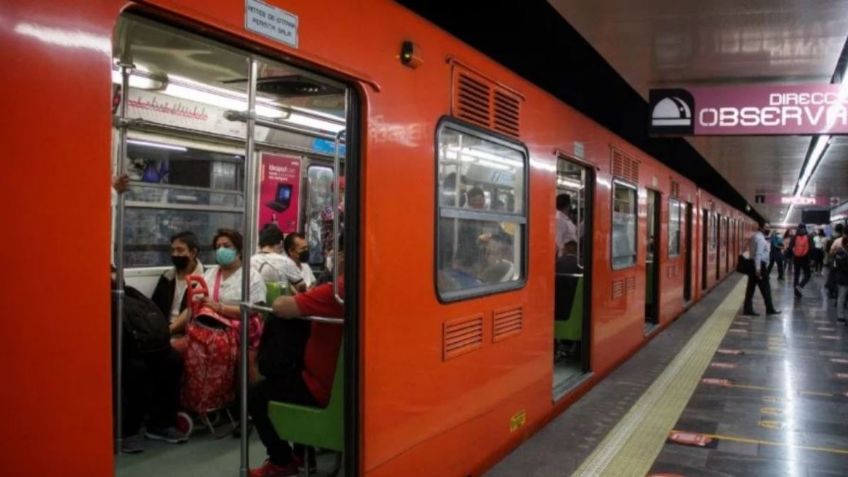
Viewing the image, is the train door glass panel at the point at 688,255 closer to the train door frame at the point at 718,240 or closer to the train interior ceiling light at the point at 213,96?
the train door frame at the point at 718,240

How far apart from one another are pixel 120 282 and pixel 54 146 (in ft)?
6.75

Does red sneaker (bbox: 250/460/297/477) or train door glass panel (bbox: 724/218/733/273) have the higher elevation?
train door glass panel (bbox: 724/218/733/273)

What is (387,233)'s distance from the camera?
9.53 ft

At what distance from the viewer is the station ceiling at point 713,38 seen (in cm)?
502

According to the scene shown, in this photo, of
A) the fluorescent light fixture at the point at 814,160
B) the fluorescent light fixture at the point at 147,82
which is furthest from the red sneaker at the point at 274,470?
the fluorescent light fixture at the point at 814,160

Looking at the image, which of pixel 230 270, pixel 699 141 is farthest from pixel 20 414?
pixel 699 141

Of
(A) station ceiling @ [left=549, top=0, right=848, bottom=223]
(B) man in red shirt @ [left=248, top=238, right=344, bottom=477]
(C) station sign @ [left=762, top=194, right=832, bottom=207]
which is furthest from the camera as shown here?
(C) station sign @ [left=762, top=194, right=832, bottom=207]

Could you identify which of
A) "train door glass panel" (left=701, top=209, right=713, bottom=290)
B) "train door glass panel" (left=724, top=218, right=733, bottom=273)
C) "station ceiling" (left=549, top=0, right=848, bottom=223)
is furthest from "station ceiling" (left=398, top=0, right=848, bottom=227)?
"train door glass panel" (left=724, top=218, right=733, bottom=273)

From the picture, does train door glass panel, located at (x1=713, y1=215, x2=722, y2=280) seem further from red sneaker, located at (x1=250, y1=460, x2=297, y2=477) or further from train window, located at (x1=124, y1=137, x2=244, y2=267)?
red sneaker, located at (x1=250, y1=460, x2=297, y2=477)

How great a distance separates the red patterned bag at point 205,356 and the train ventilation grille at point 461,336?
1.50 meters

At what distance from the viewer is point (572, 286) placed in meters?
6.71

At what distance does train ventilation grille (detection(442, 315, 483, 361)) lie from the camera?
341cm

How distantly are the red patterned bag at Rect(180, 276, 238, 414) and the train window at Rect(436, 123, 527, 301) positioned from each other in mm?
1537

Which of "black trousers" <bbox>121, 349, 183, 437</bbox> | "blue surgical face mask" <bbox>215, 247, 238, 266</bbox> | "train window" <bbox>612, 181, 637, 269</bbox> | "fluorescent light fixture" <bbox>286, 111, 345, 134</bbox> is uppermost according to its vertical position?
"fluorescent light fixture" <bbox>286, 111, 345, 134</bbox>
